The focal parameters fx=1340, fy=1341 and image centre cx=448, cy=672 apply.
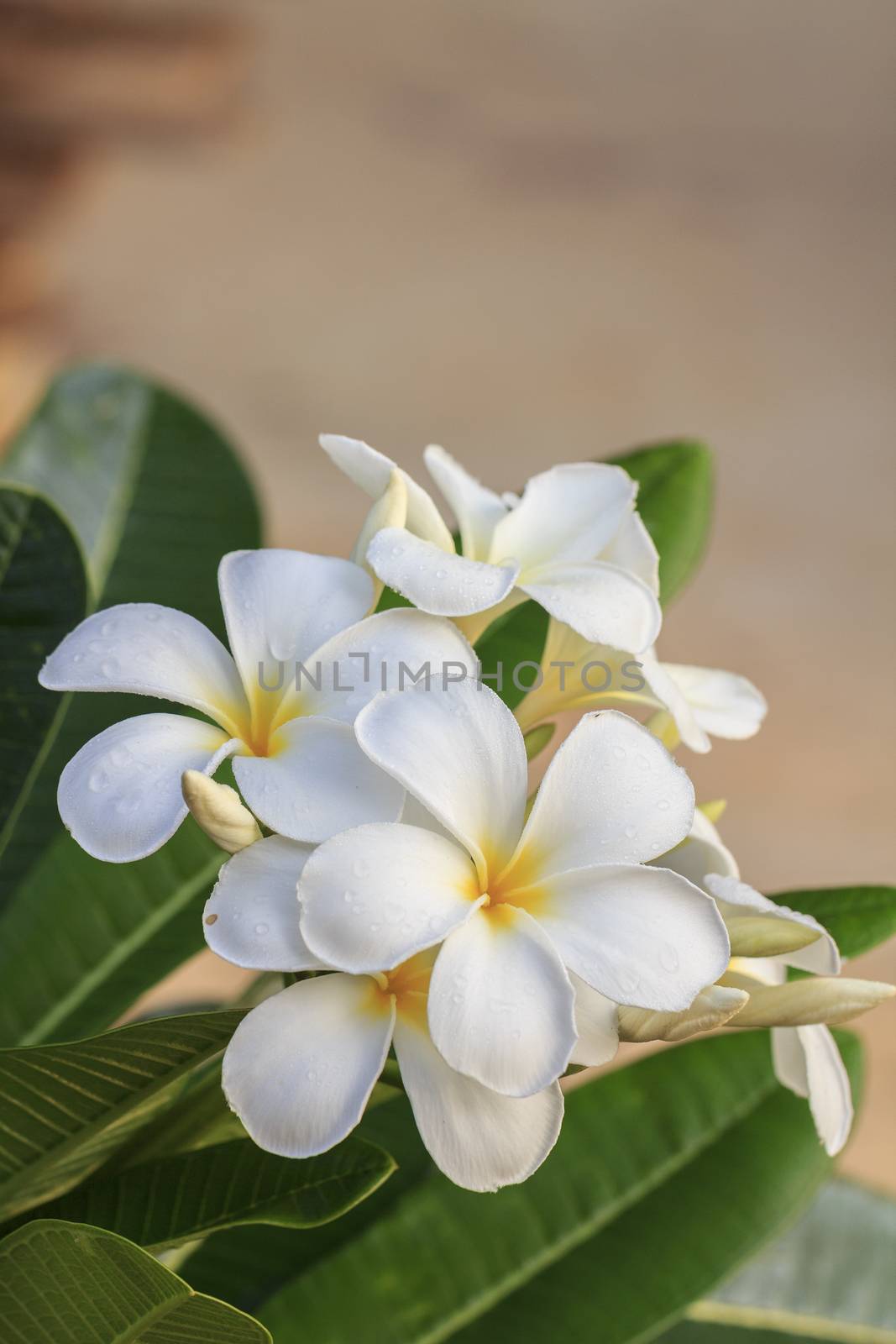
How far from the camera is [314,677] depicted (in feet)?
1.17

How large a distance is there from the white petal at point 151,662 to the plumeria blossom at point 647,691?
106mm

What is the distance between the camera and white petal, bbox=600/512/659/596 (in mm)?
406

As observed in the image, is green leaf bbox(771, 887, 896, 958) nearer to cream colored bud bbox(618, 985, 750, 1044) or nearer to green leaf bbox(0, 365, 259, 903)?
cream colored bud bbox(618, 985, 750, 1044)

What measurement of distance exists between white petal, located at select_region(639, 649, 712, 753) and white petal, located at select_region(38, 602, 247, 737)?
11cm

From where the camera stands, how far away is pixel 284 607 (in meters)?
0.38

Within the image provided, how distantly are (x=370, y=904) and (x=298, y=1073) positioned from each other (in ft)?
0.15

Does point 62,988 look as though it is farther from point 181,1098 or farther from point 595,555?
point 595,555

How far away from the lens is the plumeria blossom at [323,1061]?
12.0 inches

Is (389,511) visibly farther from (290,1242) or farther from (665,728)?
(290,1242)

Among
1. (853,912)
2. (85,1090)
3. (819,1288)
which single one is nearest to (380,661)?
(85,1090)

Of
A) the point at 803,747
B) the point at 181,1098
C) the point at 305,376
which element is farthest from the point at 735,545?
the point at 181,1098

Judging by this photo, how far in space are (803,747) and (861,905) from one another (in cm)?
124

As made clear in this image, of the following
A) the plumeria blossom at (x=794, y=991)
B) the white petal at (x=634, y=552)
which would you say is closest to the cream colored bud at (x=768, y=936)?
the plumeria blossom at (x=794, y=991)

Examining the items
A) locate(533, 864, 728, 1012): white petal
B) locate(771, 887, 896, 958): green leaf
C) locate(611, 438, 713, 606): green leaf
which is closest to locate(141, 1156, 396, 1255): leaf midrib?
locate(533, 864, 728, 1012): white petal
